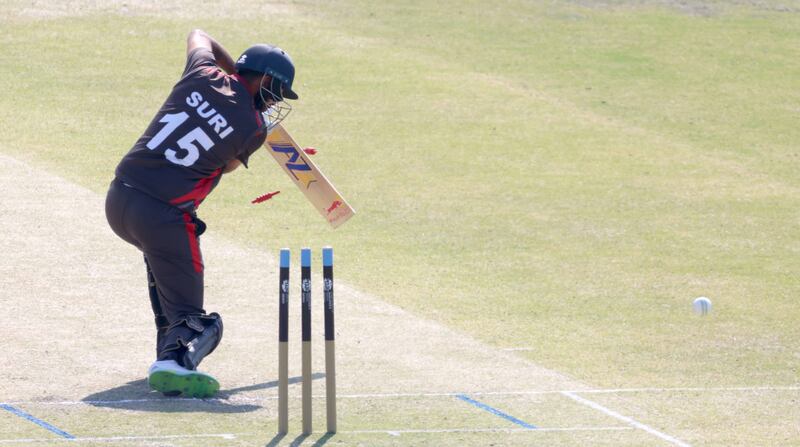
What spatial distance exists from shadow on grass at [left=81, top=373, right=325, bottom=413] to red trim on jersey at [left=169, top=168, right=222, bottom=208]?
116 centimetres

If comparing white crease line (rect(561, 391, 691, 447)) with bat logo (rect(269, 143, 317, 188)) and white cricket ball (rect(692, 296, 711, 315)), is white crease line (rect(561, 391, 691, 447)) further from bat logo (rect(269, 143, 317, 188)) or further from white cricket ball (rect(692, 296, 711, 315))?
white cricket ball (rect(692, 296, 711, 315))

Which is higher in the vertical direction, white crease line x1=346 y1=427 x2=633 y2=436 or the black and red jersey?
the black and red jersey

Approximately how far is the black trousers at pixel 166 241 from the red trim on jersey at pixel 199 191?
59 millimetres

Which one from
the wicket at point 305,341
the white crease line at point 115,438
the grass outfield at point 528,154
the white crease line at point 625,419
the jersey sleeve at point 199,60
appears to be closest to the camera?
the white crease line at point 115,438

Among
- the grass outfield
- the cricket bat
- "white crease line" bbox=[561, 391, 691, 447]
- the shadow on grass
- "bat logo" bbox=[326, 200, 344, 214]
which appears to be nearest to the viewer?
"white crease line" bbox=[561, 391, 691, 447]

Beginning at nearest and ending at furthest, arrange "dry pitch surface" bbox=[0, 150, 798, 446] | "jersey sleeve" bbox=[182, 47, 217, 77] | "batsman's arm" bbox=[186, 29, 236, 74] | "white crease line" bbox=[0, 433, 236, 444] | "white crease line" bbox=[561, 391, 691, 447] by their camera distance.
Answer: "white crease line" bbox=[0, 433, 236, 444]
"dry pitch surface" bbox=[0, 150, 798, 446]
"white crease line" bbox=[561, 391, 691, 447]
"jersey sleeve" bbox=[182, 47, 217, 77]
"batsman's arm" bbox=[186, 29, 236, 74]

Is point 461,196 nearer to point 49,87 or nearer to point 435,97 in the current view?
point 435,97

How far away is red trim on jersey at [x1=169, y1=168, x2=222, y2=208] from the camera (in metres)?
7.62

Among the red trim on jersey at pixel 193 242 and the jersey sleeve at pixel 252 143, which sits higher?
the jersey sleeve at pixel 252 143

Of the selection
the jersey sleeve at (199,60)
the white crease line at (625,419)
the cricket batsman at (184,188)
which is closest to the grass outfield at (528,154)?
the white crease line at (625,419)

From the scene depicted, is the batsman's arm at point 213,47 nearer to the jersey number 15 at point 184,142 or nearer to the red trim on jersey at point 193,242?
the jersey number 15 at point 184,142

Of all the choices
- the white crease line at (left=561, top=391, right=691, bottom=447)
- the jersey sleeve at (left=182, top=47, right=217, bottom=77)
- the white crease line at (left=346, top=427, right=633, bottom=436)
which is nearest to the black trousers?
the jersey sleeve at (left=182, top=47, right=217, bottom=77)

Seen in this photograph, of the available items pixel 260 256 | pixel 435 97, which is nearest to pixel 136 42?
pixel 435 97

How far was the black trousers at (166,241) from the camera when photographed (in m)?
7.55
